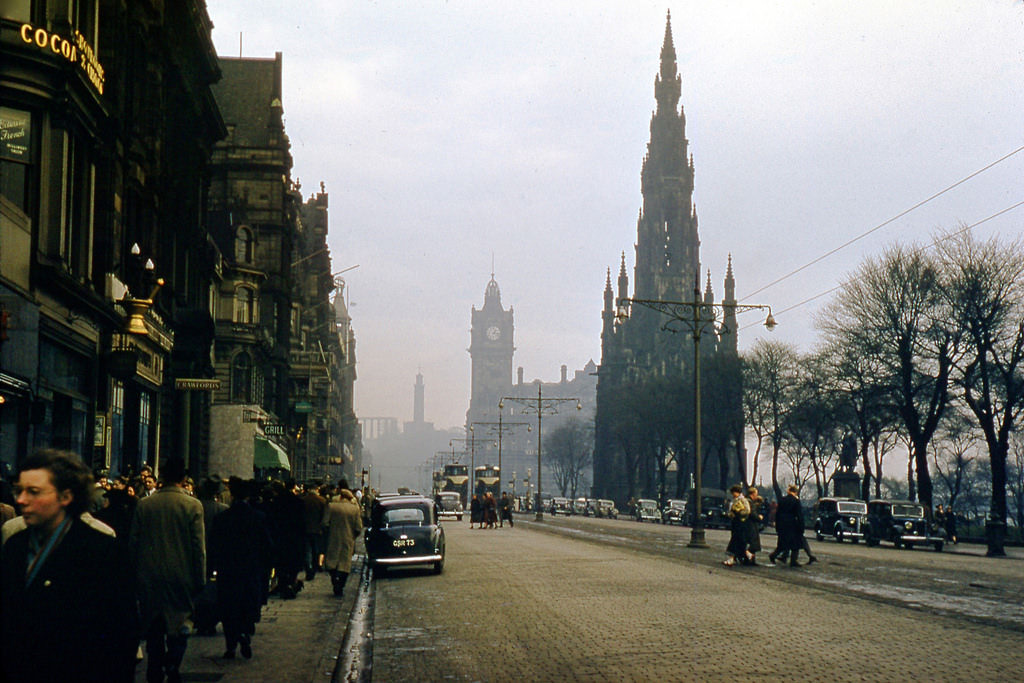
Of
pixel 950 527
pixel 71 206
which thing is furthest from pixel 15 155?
pixel 950 527

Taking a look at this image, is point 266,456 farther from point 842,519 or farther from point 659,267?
point 659,267

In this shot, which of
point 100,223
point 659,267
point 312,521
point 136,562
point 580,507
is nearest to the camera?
point 136,562

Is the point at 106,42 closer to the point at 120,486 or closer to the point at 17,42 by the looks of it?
the point at 17,42

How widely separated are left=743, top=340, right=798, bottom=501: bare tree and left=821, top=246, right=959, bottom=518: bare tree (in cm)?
2377

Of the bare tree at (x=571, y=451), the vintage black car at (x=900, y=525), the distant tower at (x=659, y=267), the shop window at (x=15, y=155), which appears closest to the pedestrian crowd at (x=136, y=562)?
the shop window at (x=15, y=155)

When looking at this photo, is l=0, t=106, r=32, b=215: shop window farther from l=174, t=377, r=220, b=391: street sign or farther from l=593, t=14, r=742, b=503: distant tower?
l=593, t=14, r=742, b=503: distant tower

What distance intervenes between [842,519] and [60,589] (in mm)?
47929

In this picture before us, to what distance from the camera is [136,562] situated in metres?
9.99

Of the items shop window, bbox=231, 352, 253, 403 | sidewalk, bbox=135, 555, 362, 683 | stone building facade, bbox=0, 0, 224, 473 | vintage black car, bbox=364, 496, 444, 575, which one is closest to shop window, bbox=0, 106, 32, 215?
stone building facade, bbox=0, 0, 224, 473

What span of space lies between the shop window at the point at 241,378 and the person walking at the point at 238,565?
38.0 m

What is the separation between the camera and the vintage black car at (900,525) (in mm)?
44250

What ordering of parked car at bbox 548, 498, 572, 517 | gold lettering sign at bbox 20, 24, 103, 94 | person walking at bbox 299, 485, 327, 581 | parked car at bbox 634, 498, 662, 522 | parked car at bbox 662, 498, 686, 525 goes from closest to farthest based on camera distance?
gold lettering sign at bbox 20, 24, 103, 94 → person walking at bbox 299, 485, 327, 581 → parked car at bbox 662, 498, 686, 525 → parked car at bbox 634, 498, 662, 522 → parked car at bbox 548, 498, 572, 517

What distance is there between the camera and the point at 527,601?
18016 mm

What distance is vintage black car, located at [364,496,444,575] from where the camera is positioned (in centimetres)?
2481
